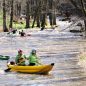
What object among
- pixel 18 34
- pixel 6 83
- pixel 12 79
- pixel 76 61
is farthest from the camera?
pixel 18 34

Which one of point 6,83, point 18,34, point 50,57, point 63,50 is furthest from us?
point 18,34

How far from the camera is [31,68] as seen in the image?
2417cm

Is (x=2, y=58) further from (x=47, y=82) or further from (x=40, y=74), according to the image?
(x=47, y=82)

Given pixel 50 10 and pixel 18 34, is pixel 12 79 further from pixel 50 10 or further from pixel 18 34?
pixel 50 10

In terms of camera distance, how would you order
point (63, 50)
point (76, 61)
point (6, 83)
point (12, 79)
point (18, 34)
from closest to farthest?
point (6, 83)
point (12, 79)
point (76, 61)
point (63, 50)
point (18, 34)

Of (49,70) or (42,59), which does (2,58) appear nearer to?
(42,59)

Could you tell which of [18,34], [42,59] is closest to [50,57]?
[42,59]

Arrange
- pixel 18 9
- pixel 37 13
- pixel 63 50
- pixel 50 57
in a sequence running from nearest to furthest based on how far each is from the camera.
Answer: pixel 50 57 < pixel 63 50 < pixel 37 13 < pixel 18 9

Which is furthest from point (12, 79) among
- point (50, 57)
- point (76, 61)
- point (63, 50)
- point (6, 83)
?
point (63, 50)

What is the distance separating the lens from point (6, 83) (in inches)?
825

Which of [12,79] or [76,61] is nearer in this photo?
[12,79]

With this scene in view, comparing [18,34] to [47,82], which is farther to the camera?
[18,34]

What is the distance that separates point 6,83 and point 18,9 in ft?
Answer: 254

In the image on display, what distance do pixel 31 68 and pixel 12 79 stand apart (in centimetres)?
204
